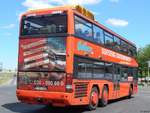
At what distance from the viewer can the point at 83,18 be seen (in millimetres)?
16562

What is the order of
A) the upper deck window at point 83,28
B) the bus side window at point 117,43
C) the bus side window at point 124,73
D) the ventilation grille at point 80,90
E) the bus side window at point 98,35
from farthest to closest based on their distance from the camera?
the bus side window at point 124,73, the bus side window at point 117,43, the bus side window at point 98,35, the upper deck window at point 83,28, the ventilation grille at point 80,90

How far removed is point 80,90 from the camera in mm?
15945

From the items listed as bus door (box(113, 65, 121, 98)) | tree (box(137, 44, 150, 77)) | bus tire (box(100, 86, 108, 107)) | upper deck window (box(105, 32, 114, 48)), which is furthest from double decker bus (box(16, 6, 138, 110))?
tree (box(137, 44, 150, 77))

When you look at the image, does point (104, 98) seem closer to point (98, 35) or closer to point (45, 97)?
point (98, 35)

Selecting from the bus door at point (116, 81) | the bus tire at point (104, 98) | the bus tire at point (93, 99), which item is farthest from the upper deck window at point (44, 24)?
the bus door at point (116, 81)

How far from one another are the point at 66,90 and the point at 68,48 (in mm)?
1503

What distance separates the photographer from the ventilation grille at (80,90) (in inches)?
613

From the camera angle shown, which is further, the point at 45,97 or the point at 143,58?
the point at 143,58

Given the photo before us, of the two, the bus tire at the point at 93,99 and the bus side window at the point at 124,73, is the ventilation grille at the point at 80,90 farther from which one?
the bus side window at the point at 124,73

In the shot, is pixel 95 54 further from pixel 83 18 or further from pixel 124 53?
pixel 124 53

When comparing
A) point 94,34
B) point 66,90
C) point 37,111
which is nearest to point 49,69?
point 66,90

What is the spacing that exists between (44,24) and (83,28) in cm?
157

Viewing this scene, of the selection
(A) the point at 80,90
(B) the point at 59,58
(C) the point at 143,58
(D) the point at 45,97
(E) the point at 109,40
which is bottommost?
(D) the point at 45,97

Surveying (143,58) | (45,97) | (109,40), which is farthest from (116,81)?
(143,58)
